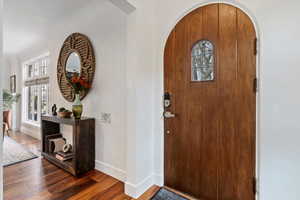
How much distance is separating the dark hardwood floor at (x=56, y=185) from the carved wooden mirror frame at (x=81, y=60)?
1159 mm

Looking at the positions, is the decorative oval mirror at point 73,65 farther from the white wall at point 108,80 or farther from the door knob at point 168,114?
the door knob at point 168,114

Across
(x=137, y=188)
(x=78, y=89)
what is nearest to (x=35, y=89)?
(x=78, y=89)

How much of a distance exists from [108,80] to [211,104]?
1376 mm

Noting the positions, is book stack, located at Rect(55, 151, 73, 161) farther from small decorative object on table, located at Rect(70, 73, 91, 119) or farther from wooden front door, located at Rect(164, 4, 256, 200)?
wooden front door, located at Rect(164, 4, 256, 200)

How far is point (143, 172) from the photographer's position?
66.6 inches

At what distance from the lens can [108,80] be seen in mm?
2080

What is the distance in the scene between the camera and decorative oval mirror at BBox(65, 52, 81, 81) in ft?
8.12

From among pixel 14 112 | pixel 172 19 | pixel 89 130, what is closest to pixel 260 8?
pixel 172 19

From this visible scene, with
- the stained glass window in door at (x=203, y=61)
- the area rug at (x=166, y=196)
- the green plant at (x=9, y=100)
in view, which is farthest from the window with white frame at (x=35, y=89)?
the stained glass window in door at (x=203, y=61)

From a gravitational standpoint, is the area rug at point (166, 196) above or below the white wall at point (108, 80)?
below

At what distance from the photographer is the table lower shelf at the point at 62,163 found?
2044 millimetres

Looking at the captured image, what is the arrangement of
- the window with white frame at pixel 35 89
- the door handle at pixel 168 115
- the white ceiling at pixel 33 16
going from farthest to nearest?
1. the window with white frame at pixel 35 89
2. the white ceiling at pixel 33 16
3. the door handle at pixel 168 115

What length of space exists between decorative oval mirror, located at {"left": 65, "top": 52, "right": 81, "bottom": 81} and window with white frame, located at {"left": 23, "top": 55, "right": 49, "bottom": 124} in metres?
1.35

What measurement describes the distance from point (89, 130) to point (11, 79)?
4992 mm
